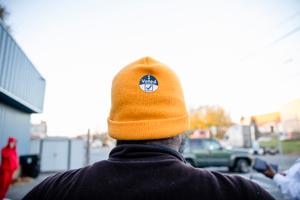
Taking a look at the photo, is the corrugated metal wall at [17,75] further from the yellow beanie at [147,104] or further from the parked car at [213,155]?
the parked car at [213,155]

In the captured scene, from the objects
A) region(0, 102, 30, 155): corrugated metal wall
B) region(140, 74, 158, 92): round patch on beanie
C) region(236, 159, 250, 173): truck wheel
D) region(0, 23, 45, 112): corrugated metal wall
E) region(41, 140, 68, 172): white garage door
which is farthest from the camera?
region(41, 140, 68, 172): white garage door

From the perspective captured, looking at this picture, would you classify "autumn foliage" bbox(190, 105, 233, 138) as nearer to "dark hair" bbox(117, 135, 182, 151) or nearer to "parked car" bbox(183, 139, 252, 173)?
"parked car" bbox(183, 139, 252, 173)

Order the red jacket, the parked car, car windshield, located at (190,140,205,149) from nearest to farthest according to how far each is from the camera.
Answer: the red jacket, the parked car, car windshield, located at (190,140,205,149)

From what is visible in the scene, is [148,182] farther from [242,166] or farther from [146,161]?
[242,166]

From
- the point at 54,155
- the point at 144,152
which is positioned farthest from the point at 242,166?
the point at 144,152

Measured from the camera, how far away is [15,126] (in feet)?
38.0

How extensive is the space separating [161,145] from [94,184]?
31 centimetres

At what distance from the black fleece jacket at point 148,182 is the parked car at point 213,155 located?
40.4ft

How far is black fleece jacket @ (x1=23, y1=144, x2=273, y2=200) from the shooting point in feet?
2.81

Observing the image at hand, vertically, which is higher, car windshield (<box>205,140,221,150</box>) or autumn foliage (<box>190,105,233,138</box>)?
autumn foliage (<box>190,105,233,138</box>)

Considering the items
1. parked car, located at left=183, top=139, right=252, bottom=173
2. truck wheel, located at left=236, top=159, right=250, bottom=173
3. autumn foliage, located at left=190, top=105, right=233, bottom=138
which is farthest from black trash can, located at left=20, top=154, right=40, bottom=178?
autumn foliage, located at left=190, top=105, right=233, bottom=138

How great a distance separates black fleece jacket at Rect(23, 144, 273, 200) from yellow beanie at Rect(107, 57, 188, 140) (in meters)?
0.08

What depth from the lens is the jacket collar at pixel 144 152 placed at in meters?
0.96

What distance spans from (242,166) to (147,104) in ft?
46.0
